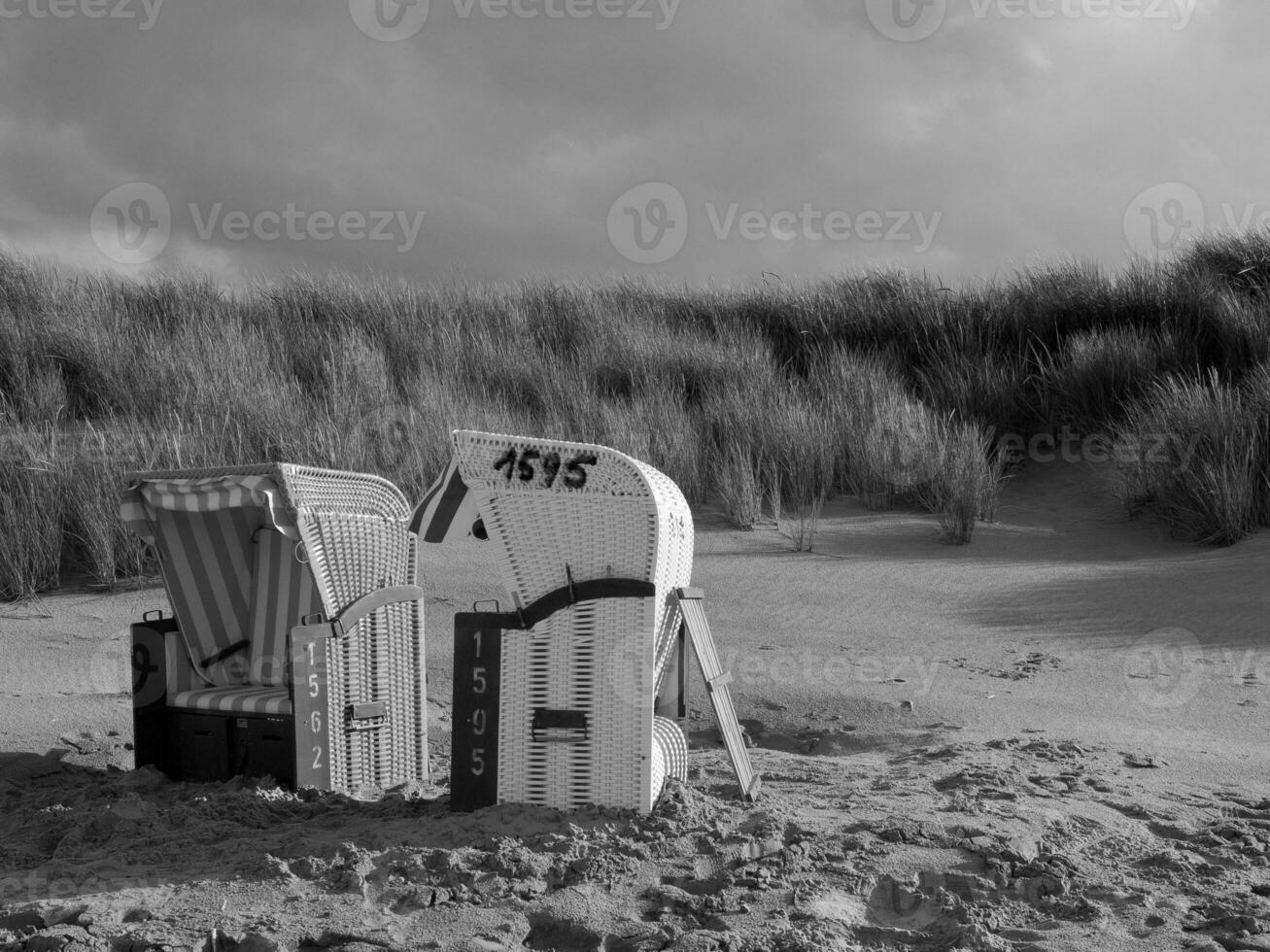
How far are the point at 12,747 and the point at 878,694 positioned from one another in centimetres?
399

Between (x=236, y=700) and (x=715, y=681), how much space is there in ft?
6.25

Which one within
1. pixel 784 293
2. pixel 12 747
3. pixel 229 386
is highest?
pixel 784 293

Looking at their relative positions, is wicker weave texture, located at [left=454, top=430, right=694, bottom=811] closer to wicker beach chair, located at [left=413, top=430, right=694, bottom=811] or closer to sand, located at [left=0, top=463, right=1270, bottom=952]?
wicker beach chair, located at [left=413, top=430, right=694, bottom=811]

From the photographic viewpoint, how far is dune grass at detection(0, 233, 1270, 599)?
874 cm

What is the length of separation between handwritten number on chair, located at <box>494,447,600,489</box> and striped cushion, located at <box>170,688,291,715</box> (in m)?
1.49

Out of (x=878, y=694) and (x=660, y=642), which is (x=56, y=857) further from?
(x=878, y=694)

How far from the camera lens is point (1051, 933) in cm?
307

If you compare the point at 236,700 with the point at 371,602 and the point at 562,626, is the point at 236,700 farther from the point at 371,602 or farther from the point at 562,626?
the point at 562,626

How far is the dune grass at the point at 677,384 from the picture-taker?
874 centimetres

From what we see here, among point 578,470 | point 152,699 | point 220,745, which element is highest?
point 578,470

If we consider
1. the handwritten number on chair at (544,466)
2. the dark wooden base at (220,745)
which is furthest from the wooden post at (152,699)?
the handwritten number on chair at (544,466)

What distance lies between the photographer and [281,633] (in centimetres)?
507

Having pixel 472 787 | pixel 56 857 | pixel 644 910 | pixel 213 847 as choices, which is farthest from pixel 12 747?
pixel 644 910

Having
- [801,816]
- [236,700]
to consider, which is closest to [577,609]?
[801,816]
